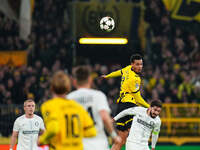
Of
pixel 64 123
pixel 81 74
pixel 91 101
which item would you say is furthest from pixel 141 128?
pixel 64 123

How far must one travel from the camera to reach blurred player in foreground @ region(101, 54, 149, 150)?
9.38 m

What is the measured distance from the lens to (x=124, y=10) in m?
22.5

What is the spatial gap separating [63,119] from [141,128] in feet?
12.8

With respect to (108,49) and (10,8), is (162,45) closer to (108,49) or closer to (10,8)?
(108,49)

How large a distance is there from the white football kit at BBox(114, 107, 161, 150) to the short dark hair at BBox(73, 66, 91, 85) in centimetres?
332

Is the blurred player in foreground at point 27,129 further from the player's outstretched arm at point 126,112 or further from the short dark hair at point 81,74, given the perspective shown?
the short dark hair at point 81,74

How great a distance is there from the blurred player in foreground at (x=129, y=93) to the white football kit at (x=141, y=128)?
27 cm

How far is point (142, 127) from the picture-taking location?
9219mm

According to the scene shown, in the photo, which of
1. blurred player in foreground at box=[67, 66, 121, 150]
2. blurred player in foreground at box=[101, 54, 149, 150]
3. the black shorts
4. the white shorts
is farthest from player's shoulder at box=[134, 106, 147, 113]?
blurred player in foreground at box=[67, 66, 121, 150]

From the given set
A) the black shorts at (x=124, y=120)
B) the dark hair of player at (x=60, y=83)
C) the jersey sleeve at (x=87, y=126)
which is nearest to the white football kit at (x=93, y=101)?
the jersey sleeve at (x=87, y=126)

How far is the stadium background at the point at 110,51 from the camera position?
16234mm

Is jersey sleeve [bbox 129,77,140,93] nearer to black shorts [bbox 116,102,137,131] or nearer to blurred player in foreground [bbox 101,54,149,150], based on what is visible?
blurred player in foreground [bbox 101,54,149,150]

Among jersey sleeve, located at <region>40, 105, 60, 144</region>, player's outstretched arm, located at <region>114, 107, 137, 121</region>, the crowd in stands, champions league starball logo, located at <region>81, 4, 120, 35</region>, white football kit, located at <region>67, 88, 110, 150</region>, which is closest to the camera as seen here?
jersey sleeve, located at <region>40, 105, 60, 144</region>

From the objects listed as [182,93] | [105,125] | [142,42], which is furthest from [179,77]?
[105,125]
